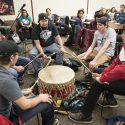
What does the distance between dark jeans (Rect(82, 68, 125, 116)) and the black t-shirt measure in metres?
1.70

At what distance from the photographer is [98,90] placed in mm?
2248

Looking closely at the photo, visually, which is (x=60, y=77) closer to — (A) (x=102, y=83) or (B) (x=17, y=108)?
(A) (x=102, y=83)

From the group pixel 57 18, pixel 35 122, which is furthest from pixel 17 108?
pixel 57 18

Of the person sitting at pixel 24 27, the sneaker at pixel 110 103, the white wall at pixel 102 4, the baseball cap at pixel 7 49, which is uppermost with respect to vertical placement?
the baseball cap at pixel 7 49

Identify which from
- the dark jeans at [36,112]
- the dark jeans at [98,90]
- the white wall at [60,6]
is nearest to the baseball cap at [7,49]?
the dark jeans at [36,112]

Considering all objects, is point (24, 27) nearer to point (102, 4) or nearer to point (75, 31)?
point (75, 31)

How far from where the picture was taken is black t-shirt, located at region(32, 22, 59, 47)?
3630 millimetres

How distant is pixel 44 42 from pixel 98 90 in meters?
1.76

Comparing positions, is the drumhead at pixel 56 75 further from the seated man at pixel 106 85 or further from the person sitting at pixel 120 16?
the person sitting at pixel 120 16

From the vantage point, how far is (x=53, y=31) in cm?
375

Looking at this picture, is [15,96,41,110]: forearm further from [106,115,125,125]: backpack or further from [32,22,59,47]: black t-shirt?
[32,22,59,47]: black t-shirt

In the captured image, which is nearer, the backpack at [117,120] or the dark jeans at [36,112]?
the dark jeans at [36,112]

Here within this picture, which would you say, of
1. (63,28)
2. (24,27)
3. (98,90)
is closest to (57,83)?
(98,90)

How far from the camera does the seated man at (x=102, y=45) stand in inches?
117
